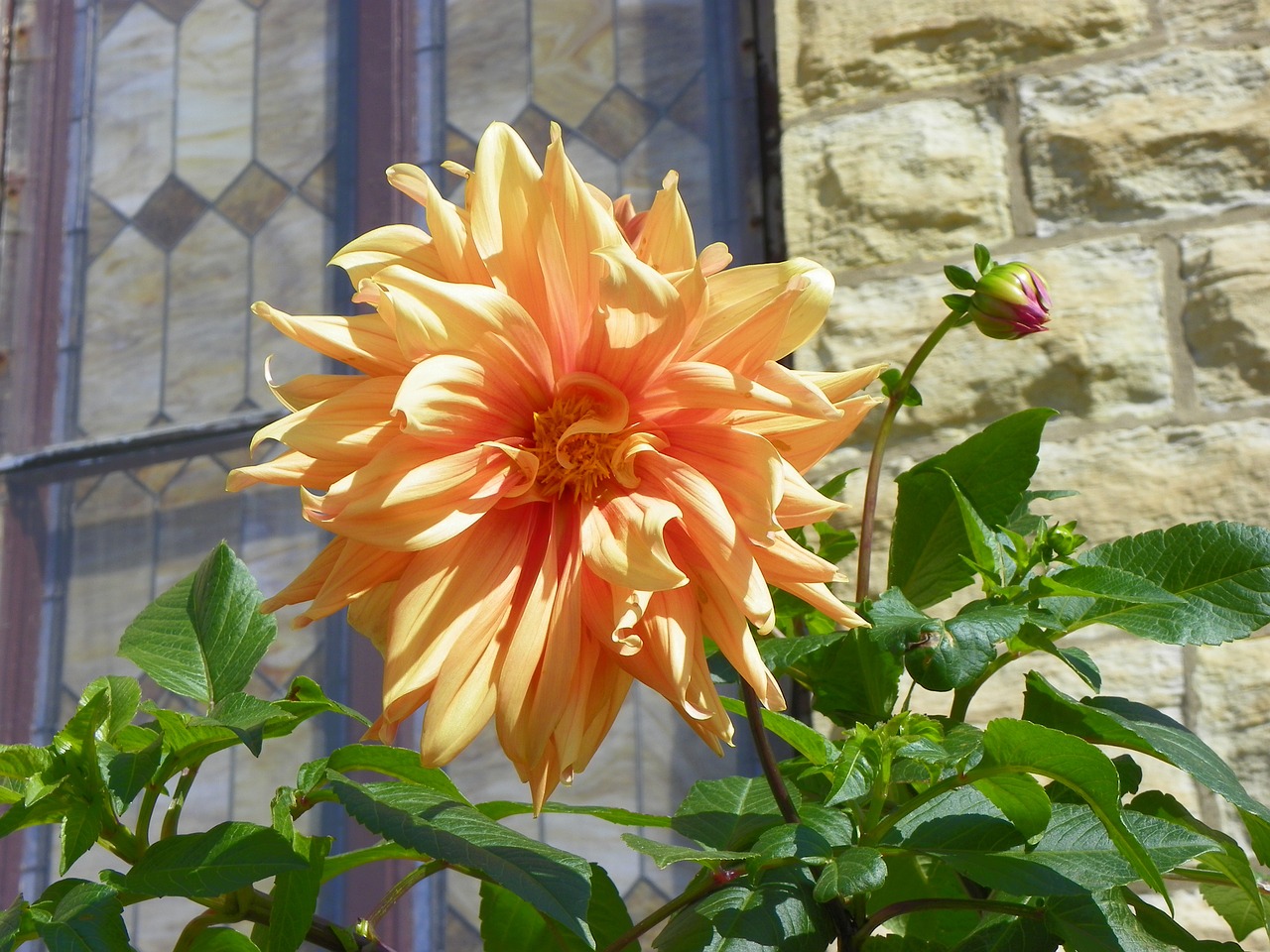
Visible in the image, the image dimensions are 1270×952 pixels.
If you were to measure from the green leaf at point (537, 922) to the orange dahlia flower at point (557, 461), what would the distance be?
20 centimetres

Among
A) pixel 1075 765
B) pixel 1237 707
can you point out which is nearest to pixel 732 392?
pixel 1075 765

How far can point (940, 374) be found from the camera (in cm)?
140

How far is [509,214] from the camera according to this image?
604mm

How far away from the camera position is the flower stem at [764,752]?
0.61 m

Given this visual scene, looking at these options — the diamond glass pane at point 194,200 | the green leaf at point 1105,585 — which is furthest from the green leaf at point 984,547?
the diamond glass pane at point 194,200

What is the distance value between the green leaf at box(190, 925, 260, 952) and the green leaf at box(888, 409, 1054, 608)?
0.45m

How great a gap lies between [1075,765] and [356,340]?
413mm

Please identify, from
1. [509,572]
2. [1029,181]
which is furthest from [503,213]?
[1029,181]

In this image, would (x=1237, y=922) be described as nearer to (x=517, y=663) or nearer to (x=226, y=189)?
(x=517, y=663)

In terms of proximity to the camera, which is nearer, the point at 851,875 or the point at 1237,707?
the point at 851,875

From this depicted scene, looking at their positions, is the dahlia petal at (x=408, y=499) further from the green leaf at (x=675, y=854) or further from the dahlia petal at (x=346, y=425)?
the green leaf at (x=675, y=854)

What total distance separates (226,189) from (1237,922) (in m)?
1.91

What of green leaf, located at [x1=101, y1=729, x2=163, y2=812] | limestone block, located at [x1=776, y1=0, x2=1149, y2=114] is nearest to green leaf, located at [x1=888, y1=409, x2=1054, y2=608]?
green leaf, located at [x1=101, y1=729, x2=163, y2=812]

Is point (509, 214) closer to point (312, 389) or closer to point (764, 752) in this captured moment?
point (312, 389)
